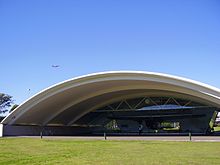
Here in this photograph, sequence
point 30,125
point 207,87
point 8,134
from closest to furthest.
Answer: point 207,87
point 8,134
point 30,125

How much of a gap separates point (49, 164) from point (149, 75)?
2431 cm

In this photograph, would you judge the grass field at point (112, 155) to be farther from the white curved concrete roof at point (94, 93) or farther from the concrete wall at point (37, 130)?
the concrete wall at point (37, 130)

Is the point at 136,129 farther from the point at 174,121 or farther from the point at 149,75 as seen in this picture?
the point at 149,75

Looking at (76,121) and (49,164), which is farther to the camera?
(76,121)

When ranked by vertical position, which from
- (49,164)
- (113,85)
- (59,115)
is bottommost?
(49,164)

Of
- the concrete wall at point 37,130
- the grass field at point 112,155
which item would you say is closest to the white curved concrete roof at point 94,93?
the concrete wall at point 37,130

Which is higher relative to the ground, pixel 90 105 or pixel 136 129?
pixel 90 105

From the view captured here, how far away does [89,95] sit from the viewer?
43.2 metres

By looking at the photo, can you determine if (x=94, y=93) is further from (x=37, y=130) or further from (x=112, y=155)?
(x=112, y=155)

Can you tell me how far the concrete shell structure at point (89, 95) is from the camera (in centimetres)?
3395

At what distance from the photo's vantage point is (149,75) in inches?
1342

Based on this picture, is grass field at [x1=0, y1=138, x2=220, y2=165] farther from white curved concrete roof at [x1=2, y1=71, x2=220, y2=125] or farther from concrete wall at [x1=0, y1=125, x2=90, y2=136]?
concrete wall at [x1=0, y1=125, x2=90, y2=136]

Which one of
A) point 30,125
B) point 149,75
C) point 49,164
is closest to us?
point 49,164

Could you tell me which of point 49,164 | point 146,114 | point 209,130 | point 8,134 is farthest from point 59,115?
point 49,164
